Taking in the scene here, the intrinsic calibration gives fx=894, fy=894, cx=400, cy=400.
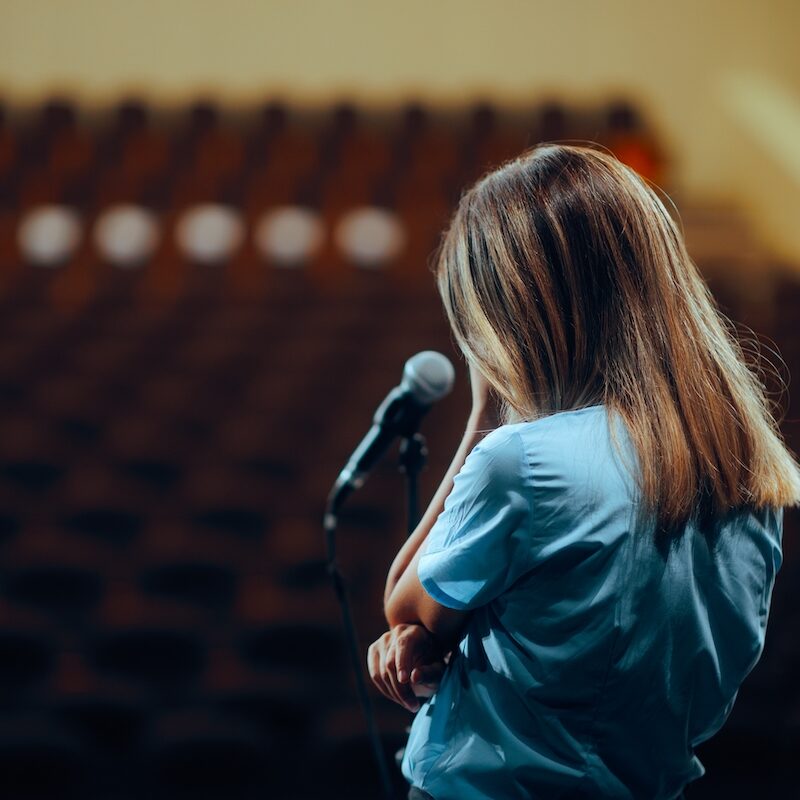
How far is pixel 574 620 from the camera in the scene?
11.1 inches

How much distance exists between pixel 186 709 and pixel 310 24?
235 centimetres

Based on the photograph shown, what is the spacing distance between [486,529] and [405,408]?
0.41 ft

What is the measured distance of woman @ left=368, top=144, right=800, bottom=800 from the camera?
278mm

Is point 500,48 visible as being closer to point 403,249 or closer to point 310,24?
point 310,24

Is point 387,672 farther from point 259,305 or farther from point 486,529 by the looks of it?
point 259,305

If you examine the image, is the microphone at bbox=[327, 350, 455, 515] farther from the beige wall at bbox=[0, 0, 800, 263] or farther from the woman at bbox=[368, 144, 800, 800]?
the beige wall at bbox=[0, 0, 800, 263]

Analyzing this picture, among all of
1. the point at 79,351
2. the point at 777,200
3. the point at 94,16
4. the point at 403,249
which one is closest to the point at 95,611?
the point at 79,351

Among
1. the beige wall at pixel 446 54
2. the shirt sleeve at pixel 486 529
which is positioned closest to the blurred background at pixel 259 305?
the beige wall at pixel 446 54

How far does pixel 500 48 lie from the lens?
2664 mm

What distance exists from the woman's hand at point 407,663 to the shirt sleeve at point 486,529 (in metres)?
0.03

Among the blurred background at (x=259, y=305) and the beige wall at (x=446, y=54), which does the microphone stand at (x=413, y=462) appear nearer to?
the blurred background at (x=259, y=305)

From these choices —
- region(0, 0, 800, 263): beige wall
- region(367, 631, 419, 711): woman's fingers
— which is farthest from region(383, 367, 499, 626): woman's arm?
region(0, 0, 800, 263): beige wall

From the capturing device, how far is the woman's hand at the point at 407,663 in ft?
1.01

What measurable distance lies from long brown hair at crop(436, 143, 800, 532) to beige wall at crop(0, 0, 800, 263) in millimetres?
2395
